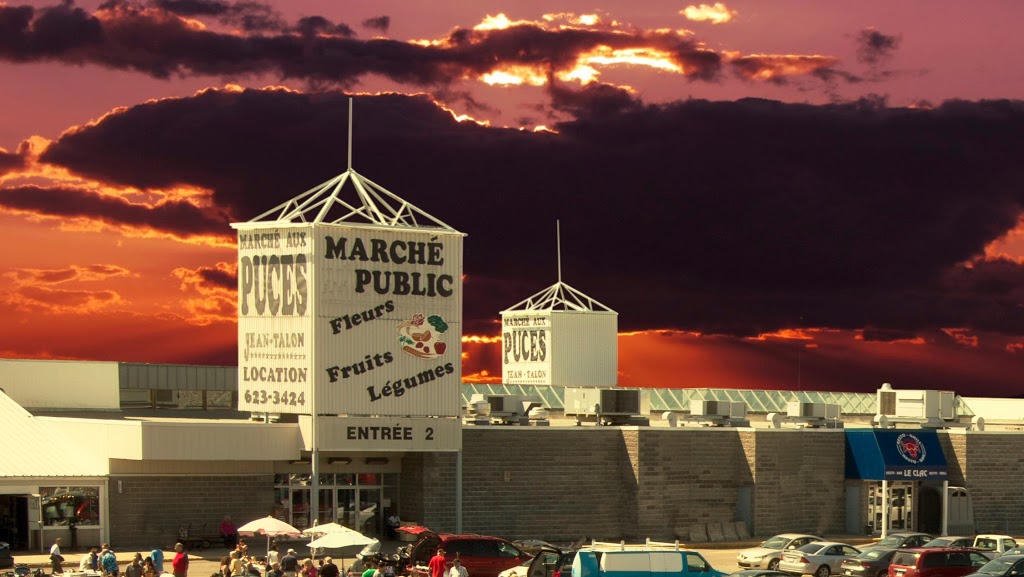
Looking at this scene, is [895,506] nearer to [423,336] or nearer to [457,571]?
[423,336]

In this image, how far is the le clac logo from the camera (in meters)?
61.9

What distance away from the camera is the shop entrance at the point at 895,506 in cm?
7119

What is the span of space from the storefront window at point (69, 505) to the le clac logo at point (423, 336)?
12.7 m

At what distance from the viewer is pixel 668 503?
6631cm

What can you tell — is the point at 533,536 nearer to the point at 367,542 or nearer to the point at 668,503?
the point at 668,503

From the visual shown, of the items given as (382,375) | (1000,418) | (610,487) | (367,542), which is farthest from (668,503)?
(1000,418)

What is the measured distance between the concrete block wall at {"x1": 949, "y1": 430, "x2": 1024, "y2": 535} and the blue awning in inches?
88.0

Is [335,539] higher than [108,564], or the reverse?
[335,539]

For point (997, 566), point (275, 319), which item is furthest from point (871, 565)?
point (275, 319)

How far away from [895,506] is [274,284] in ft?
97.3

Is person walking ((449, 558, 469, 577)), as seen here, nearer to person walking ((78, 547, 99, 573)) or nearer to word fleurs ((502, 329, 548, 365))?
person walking ((78, 547, 99, 573))

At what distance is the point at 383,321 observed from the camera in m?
61.4

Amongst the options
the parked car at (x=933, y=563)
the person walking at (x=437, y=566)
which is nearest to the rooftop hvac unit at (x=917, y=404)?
the parked car at (x=933, y=563)

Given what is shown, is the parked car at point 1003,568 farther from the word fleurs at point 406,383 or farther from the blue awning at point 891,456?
the word fleurs at point 406,383
